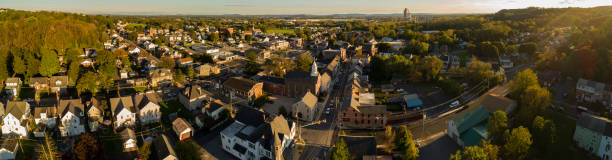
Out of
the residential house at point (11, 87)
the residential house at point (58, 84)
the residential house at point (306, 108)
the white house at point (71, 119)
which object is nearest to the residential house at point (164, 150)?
the white house at point (71, 119)

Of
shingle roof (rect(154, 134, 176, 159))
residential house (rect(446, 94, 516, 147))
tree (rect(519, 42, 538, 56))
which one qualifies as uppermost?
tree (rect(519, 42, 538, 56))

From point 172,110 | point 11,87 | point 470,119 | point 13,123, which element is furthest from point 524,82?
point 11,87

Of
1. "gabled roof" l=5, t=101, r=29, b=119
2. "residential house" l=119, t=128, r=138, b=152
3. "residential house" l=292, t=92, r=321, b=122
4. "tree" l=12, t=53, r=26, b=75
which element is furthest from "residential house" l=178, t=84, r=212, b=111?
"tree" l=12, t=53, r=26, b=75

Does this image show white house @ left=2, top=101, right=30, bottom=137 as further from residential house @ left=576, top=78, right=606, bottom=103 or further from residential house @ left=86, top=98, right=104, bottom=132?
residential house @ left=576, top=78, right=606, bottom=103

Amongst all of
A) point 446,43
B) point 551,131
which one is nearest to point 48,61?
point 551,131

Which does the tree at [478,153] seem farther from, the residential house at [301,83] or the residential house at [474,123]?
the residential house at [301,83]

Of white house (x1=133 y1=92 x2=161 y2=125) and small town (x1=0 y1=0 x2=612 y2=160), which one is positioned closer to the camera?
small town (x1=0 y1=0 x2=612 y2=160)
